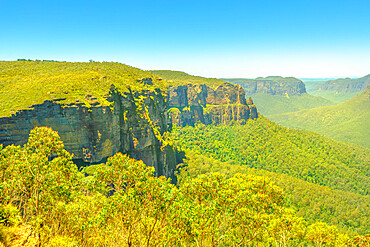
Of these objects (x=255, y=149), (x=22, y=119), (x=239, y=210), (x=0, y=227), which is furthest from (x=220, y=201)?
(x=255, y=149)

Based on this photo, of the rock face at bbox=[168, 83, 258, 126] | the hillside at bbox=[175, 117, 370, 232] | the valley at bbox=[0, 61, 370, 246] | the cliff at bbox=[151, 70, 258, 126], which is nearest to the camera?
the valley at bbox=[0, 61, 370, 246]

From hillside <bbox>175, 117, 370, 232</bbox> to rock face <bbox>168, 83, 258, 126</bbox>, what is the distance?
8973 millimetres

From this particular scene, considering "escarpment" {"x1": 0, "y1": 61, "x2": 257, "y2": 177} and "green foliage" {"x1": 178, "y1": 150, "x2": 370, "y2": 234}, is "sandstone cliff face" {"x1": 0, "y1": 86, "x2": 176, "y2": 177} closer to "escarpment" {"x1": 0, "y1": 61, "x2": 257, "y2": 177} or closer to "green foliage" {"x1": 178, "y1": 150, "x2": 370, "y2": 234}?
"escarpment" {"x1": 0, "y1": 61, "x2": 257, "y2": 177}

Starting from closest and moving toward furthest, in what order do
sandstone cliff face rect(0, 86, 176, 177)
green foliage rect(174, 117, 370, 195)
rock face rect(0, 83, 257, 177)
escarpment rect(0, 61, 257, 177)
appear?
sandstone cliff face rect(0, 86, 176, 177)
rock face rect(0, 83, 257, 177)
escarpment rect(0, 61, 257, 177)
green foliage rect(174, 117, 370, 195)

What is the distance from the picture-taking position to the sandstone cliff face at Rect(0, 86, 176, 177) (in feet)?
115

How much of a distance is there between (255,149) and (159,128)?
80679 millimetres

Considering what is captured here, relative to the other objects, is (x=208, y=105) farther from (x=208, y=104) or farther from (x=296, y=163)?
(x=296, y=163)

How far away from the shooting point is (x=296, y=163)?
107000 millimetres

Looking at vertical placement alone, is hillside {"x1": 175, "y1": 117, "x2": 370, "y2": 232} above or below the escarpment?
below

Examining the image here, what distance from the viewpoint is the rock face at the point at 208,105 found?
502 feet

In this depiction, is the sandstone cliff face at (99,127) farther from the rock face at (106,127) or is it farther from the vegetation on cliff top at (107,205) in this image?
→ the vegetation on cliff top at (107,205)

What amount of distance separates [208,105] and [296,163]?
8919 cm

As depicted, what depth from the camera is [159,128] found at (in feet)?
252

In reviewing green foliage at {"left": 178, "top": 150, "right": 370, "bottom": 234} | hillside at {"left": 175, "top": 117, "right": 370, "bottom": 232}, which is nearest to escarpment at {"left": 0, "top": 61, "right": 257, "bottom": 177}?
hillside at {"left": 175, "top": 117, "right": 370, "bottom": 232}
